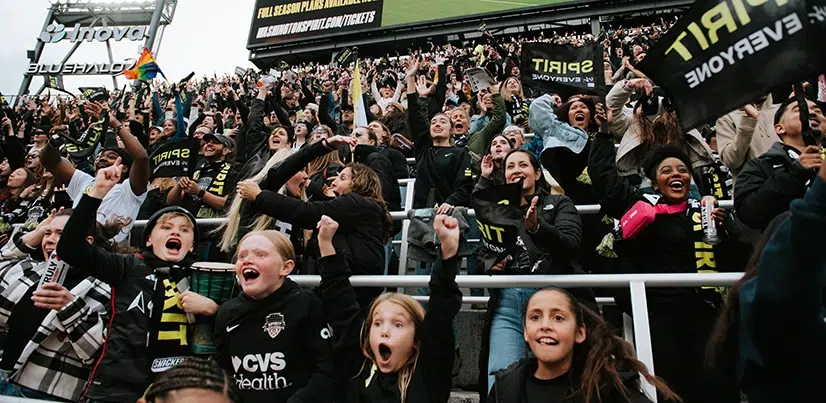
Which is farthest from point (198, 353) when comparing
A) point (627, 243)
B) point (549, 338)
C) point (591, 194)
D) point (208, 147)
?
point (208, 147)

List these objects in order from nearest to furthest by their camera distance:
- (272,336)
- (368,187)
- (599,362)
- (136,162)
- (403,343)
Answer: (599,362) < (403,343) < (272,336) < (368,187) < (136,162)

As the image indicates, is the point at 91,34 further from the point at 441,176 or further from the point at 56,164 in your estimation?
the point at 441,176

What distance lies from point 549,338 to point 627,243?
1.05m

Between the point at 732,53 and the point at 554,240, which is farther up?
the point at 732,53

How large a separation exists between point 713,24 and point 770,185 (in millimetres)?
1198

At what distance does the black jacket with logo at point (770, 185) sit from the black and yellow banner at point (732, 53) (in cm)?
107

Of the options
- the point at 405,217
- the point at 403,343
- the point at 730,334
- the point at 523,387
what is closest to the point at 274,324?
the point at 403,343

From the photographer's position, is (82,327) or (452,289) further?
(82,327)

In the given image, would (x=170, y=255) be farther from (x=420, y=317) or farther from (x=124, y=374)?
(x=420, y=317)

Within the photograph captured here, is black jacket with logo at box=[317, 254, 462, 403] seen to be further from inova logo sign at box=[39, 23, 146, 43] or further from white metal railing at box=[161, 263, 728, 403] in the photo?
inova logo sign at box=[39, 23, 146, 43]

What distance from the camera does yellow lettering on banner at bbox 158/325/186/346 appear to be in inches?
117

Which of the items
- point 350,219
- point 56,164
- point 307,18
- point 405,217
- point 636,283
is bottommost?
point 636,283

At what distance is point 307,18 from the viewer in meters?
34.1

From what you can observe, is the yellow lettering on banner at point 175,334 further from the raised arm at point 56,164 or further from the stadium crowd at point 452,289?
the raised arm at point 56,164
